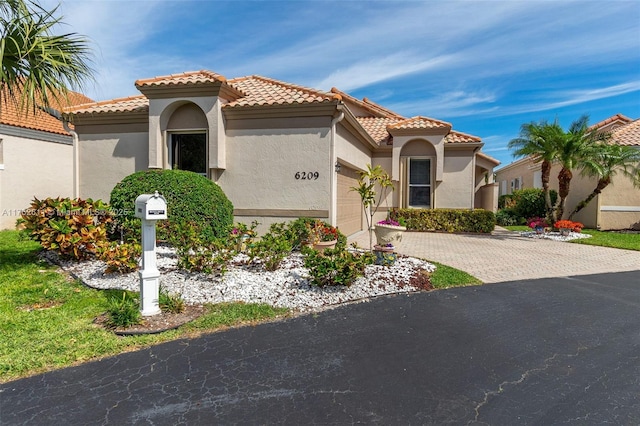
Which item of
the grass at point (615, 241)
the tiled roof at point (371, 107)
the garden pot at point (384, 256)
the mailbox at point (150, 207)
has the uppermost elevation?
the tiled roof at point (371, 107)

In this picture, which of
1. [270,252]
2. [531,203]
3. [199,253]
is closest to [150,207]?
[199,253]

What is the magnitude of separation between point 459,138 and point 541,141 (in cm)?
319

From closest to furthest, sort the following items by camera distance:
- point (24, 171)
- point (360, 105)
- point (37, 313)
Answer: point (37, 313) < point (24, 171) < point (360, 105)

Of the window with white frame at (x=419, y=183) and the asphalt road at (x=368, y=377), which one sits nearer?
the asphalt road at (x=368, y=377)

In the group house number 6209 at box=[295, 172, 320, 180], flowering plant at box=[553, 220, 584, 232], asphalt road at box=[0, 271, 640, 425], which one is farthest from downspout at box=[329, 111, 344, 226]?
flowering plant at box=[553, 220, 584, 232]

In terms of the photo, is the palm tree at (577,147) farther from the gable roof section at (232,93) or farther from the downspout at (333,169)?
the downspout at (333,169)

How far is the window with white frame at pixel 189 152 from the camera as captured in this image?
1119 centimetres

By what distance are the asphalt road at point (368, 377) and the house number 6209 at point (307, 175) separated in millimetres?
5429

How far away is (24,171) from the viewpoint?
561 inches

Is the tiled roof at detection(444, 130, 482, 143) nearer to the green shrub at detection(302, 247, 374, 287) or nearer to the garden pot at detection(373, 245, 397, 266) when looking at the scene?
the garden pot at detection(373, 245, 397, 266)

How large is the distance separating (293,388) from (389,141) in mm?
14462

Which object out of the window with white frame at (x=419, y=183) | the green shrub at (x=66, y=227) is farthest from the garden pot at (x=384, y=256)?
the window with white frame at (x=419, y=183)

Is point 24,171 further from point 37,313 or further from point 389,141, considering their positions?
point 389,141

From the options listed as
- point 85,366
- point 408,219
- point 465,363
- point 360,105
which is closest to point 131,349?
point 85,366
